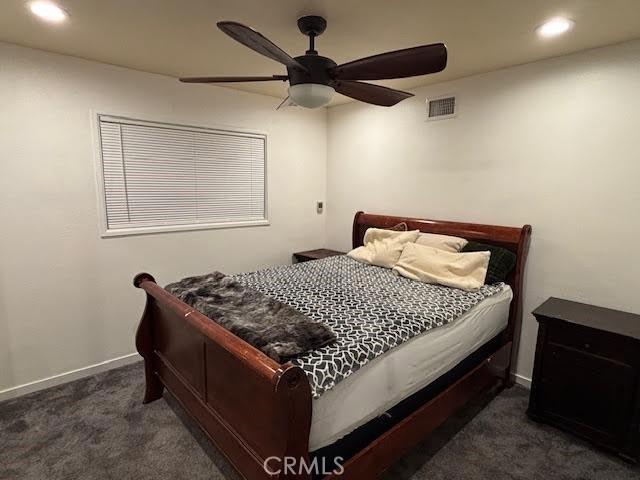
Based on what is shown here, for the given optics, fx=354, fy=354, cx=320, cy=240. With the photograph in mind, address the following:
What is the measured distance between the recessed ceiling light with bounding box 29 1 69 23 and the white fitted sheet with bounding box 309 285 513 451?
2363 millimetres

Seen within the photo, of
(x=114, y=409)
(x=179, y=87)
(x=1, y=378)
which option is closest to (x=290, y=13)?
(x=179, y=87)

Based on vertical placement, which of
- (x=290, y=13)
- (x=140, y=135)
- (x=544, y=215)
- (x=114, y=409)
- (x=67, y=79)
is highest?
(x=290, y=13)

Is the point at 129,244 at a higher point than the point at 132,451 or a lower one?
higher

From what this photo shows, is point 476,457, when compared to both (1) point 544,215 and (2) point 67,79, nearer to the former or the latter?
(1) point 544,215

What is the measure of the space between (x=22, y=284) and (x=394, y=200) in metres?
3.23

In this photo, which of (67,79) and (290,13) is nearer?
(290,13)

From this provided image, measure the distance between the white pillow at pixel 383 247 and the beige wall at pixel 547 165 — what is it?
0.38m

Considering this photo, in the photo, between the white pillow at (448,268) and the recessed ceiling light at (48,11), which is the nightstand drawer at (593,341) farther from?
the recessed ceiling light at (48,11)

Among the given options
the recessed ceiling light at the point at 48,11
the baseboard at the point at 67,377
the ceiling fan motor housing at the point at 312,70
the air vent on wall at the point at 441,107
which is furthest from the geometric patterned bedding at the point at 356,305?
the recessed ceiling light at the point at 48,11

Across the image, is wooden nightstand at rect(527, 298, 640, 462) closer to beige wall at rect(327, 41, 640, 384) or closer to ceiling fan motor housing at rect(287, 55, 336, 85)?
beige wall at rect(327, 41, 640, 384)

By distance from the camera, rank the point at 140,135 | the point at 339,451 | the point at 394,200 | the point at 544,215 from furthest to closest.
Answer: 1. the point at 394,200
2. the point at 140,135
3. the point at 544,215
4. the point at 339,451

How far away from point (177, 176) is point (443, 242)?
2.45 m

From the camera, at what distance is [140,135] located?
299cm

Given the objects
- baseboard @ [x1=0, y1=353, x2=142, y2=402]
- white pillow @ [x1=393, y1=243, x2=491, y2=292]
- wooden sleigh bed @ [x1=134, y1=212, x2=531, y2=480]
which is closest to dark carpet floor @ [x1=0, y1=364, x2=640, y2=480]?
baseboard @ [x1=0, y1=353, x2=142, y2=402]
